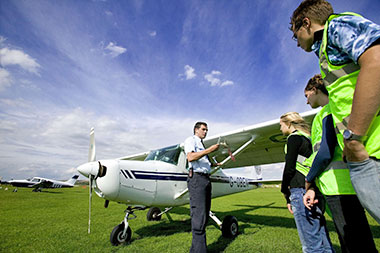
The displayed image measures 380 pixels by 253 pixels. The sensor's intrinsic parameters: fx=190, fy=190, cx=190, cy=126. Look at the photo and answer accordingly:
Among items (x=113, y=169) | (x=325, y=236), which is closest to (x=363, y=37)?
(x=325, y=236)

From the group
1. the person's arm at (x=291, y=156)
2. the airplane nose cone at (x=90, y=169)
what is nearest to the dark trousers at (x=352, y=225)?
the person's arm at (x=291, y=156)

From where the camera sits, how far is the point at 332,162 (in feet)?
3.63

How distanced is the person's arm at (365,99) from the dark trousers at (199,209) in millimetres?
2268

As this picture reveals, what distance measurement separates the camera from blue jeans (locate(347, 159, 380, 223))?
28.4 inches

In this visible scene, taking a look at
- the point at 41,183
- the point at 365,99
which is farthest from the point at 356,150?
the point at 41,183

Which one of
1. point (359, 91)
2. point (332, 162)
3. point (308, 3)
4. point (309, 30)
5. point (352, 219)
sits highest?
point (308, 3)

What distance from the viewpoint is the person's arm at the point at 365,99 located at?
696 mm

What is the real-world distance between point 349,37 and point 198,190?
2461mm

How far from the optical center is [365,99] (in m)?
0.70

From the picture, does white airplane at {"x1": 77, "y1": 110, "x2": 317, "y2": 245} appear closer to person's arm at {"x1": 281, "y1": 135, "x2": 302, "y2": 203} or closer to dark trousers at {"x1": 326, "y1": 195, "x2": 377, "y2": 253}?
person's arm at {"x1": 281, "y1": 135, "x2": 302, "y2": 203}

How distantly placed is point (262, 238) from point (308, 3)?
4635 mm

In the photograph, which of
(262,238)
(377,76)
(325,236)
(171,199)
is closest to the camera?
(377,76)

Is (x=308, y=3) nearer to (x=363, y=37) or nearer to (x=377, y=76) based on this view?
(x=363, y=37)

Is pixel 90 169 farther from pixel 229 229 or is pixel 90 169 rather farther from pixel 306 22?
→ pixel 306 22
